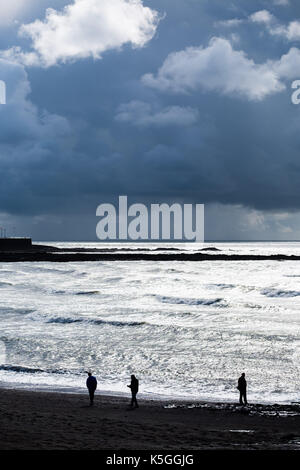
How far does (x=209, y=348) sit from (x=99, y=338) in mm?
7485

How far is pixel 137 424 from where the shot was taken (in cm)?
1670

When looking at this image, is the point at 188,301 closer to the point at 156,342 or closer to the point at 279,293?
the point at 279,293

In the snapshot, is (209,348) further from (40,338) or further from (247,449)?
(247,449)

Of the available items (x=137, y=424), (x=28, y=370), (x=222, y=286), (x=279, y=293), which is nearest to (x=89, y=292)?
(x=222, y=286)

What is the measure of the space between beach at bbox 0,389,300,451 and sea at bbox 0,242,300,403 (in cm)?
222

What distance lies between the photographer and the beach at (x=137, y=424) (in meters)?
14.0

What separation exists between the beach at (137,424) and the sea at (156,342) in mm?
2221

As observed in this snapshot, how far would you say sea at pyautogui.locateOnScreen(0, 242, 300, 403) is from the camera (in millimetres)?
23812

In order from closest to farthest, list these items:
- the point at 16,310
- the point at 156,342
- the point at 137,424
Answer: the point at 137,424 < the point at 156,342 < the point at 16,310

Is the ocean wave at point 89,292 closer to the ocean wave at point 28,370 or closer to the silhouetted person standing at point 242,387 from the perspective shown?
the ocean wave at point 28,370

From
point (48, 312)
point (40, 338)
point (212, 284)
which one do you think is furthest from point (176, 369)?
point (212, 284)

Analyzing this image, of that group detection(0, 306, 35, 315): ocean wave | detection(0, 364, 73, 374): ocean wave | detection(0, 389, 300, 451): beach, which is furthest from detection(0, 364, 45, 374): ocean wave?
detection(0, 306, 35, 315): ocean wave

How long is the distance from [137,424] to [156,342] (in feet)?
55.0

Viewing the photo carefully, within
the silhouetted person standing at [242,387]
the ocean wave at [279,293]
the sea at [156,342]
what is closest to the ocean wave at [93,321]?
the sea at [156,342]
